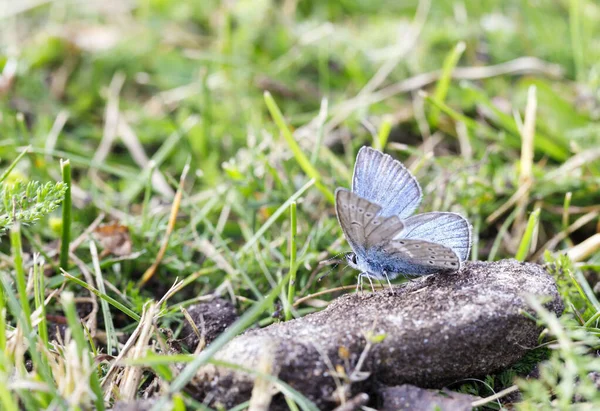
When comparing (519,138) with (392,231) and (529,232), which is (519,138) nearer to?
(529,232)

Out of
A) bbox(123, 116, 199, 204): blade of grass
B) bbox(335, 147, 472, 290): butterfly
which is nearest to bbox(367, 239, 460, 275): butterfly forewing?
bbox(335, 147, 472, 290): butterfly

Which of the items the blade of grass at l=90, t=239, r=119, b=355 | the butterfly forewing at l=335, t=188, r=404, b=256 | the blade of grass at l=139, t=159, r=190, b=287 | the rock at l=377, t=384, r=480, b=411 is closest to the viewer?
the rock at l=377, t=384, r=480, b=411

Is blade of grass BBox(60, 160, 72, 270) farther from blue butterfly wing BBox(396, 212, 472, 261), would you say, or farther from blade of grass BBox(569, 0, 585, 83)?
blade of grass BBox(569, 0, 585, 83)

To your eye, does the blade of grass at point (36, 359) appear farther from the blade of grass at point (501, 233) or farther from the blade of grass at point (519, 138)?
the blade of grass at point (519, 138)

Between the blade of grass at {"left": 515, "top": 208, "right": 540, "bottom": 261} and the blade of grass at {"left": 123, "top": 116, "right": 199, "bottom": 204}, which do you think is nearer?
the blade of grass at {"left": 515, "top": 208, "right": 540, "bottom": 261}

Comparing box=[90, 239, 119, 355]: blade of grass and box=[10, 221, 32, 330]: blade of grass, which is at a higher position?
box=[10, 221, 32, 330]: blade of grass

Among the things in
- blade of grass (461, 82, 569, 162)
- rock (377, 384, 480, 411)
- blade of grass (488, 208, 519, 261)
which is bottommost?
blade of grass (488, 208, 519, 261)

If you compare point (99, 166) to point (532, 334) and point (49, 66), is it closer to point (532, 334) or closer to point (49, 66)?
point (49, 66)

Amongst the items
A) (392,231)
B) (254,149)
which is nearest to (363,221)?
(392,231)

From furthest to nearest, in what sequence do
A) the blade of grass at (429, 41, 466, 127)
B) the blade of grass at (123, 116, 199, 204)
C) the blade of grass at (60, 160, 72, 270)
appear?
the blade of grass at (429, 41, 466, 127)
the blade of grass at (123, 116, 199, 204)
the blade of grass at (60, 160, 72, 270)
